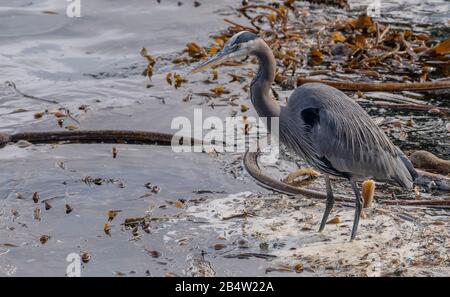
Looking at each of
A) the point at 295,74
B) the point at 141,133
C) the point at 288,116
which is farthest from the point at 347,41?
the point at 288,116

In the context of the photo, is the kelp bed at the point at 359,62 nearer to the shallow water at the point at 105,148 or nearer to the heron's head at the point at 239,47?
the shallow water at the point at 105,148

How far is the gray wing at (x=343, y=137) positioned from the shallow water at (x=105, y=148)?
2.92 feet

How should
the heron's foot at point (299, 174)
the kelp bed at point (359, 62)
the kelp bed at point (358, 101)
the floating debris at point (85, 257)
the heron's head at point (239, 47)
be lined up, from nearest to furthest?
the floating debris at point (85, 257) → the kelp bed at point (358, 101) → the heron's head at point (239, 47) → the heron's foot at point (299, 174) → the kelp bed at point (359, 62)

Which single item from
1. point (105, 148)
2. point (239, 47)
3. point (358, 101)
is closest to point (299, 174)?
point (239, 47)

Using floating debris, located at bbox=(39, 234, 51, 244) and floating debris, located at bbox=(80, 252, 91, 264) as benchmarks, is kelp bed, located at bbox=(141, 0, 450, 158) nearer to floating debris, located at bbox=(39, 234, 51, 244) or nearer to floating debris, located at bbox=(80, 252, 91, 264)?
floating debris, located at bbox=(39, 234, 51, 244)

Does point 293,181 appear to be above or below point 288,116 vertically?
below

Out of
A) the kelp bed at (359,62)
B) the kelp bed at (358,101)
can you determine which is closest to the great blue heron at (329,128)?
the kelp bed at (358,101)

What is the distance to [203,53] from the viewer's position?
10570mm

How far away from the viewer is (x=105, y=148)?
26.8 ft

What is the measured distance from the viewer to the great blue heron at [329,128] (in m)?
6.55

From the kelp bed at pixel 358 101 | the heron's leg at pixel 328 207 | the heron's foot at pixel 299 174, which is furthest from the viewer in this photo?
the heron's foot at pixel 299 174

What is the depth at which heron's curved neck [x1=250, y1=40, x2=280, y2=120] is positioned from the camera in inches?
262
